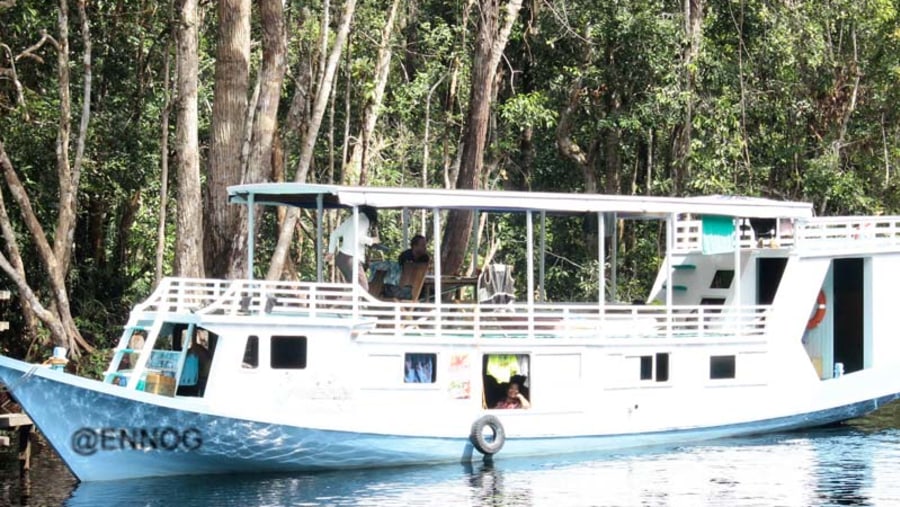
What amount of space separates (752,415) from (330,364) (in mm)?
6823

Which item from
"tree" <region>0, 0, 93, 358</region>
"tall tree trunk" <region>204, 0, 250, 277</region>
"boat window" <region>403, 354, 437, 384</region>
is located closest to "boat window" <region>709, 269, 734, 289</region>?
"boat window" <region>403, 354, 437, 384</region>

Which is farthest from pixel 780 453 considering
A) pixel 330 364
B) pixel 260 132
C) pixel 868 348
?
pixel 260 132

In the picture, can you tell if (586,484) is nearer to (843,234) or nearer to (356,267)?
(356,267)

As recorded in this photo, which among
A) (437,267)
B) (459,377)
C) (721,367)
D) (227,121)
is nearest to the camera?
(437,267)

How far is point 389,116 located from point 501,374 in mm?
19338

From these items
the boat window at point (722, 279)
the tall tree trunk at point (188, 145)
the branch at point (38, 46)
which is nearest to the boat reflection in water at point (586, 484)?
the boat window at point (722, 279)

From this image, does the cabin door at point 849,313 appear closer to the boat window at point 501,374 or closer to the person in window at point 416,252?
the boat window at point 501,374

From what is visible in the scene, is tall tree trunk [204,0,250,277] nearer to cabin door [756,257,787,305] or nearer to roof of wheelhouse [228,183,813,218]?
roof of wheelhouse [228,183,813,218]

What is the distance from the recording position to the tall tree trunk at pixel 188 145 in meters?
23.0

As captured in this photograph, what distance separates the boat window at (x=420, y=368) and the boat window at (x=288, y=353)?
1390mm

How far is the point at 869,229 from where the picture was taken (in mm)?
22422

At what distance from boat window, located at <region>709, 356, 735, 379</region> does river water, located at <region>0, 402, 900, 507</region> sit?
1076 mm

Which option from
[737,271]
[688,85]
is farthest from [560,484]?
[688,85]

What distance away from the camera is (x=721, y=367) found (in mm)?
21234
